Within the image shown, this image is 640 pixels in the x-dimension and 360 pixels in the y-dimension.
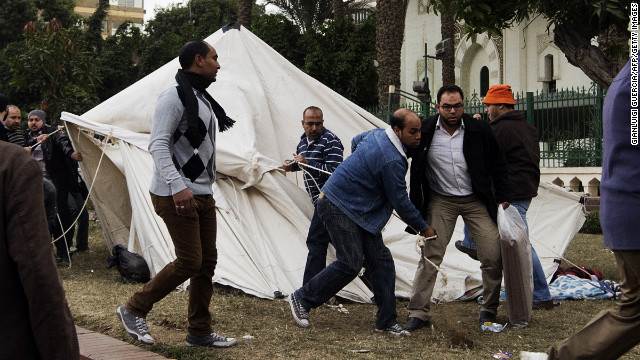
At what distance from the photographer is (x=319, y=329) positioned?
603 centimetres

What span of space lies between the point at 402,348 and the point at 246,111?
3.70 meters

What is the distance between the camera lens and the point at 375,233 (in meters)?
5.87

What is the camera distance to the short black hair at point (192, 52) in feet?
17.4

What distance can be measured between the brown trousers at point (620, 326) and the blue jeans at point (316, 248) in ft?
9.60

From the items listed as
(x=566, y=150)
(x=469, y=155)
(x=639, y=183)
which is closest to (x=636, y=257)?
(x=639, y=183)

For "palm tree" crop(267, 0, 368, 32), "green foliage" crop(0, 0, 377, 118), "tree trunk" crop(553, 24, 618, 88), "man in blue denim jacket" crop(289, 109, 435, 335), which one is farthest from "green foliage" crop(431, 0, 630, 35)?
"palm tree" crop(267, 0, 368, 32)

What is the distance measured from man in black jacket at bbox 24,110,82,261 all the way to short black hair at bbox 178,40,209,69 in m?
4.08

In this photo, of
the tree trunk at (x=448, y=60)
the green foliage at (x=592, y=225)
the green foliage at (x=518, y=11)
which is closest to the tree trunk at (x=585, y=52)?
the green foliage at (x=518, y=11)

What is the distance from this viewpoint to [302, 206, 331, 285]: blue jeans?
671cm

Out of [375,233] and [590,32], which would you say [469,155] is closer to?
[375,233]

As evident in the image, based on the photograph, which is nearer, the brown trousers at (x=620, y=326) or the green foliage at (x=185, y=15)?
the brown trousers at (x=620, y=326)

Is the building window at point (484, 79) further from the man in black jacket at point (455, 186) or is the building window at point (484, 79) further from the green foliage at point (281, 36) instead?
the man in black jacket at point (455, 186)

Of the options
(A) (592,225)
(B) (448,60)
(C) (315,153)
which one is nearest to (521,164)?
(C) (315,153)

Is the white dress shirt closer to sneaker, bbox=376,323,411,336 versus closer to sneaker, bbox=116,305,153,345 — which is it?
sneaker, bbox=376,323,411,336
